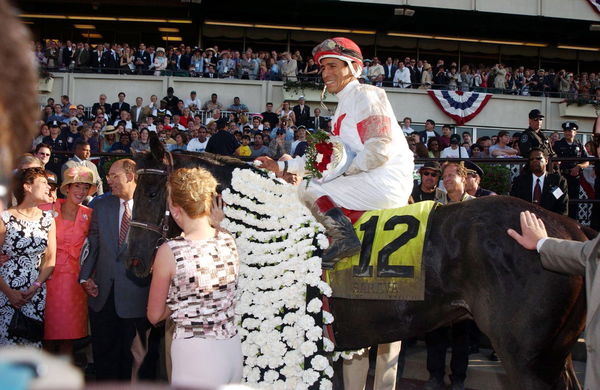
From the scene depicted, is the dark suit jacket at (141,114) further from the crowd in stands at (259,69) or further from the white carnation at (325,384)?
the white carnation at (325,384)

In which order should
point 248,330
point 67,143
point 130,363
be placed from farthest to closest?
point 67,143 < point 130,363 < point 248,330

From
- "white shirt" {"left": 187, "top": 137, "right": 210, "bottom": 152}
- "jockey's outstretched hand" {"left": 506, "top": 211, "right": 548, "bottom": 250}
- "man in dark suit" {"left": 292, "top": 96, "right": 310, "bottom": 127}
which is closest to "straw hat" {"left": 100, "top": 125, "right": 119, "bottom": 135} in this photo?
"white shirt" {"left": 187, "top": 137, "right": 210, "bottom": 152}

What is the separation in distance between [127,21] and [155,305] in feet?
91.7

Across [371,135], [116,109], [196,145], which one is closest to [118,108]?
[116,109]

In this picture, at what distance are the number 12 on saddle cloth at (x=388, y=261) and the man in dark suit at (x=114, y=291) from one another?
249 centimetres

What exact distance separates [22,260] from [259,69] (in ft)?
60.8

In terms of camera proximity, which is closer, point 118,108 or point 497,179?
point 497,179

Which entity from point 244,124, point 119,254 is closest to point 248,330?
point 119,254

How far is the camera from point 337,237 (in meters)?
4.46

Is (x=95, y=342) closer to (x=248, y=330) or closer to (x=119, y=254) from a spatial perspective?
(x=119, y=254)

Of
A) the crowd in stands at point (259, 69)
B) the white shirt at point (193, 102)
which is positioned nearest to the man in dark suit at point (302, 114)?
the crowd in stands at point (259, 69)

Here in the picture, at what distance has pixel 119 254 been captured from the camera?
599 cm

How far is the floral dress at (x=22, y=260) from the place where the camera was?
6.05 meters

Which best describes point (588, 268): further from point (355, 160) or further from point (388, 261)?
point (355, 160)
